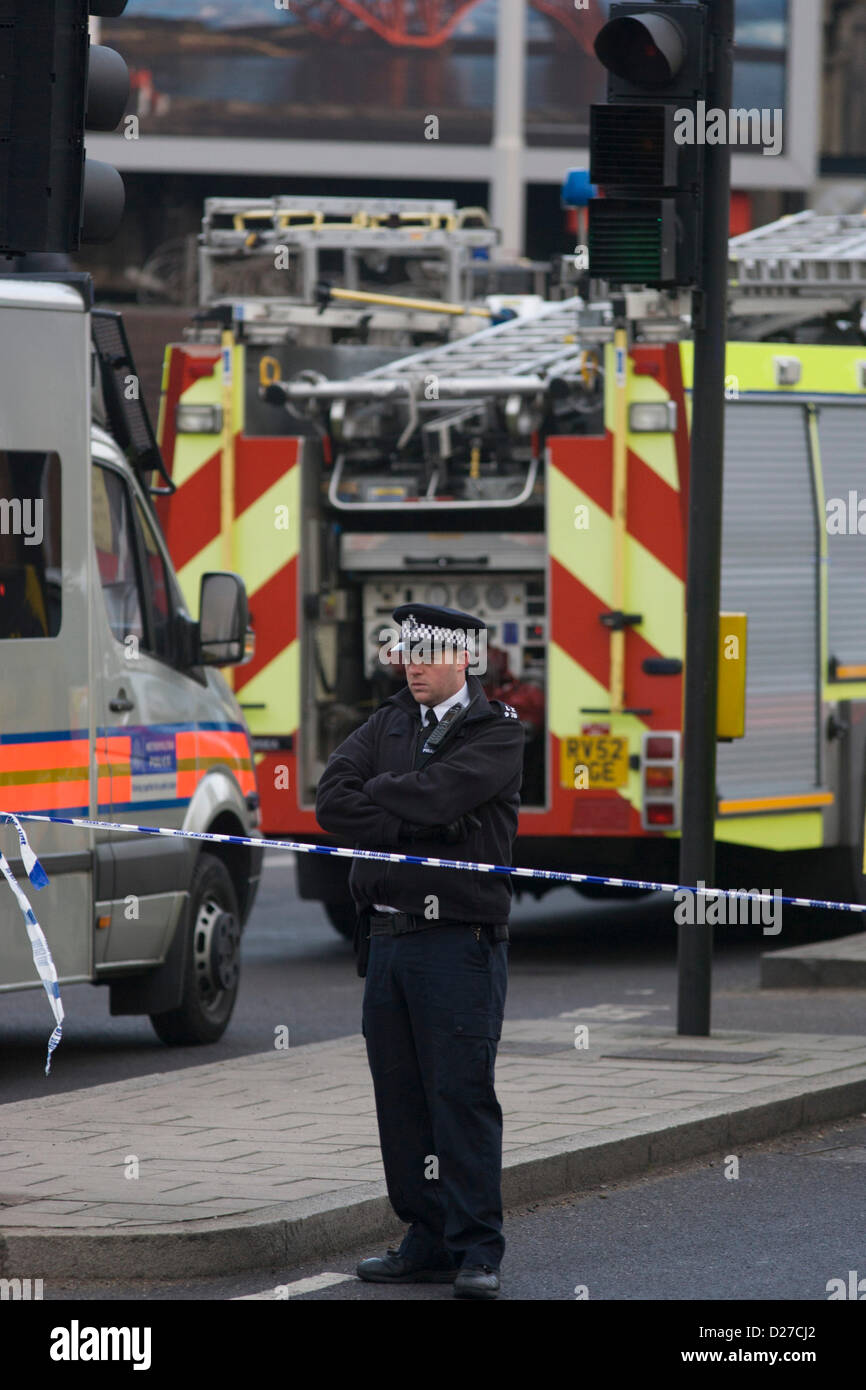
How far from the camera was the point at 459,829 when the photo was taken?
19.9 feet

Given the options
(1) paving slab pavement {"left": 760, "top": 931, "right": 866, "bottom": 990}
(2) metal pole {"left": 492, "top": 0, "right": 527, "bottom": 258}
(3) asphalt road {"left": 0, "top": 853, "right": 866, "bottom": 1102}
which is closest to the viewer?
(3) asphalt road {"left": 0, "top": 853, "right": 866, "bottom": 1102}

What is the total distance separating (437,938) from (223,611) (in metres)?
4.18

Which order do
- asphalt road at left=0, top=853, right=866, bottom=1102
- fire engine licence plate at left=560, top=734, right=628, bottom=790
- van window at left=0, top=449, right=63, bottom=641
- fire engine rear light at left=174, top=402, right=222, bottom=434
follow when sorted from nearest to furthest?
van window at left=0, top=449, right=63, bottom=641, asphalt road at left=0, top=853, right=866, bottom=1102, fire engine licence plate at left=560, top=734, right=628, bottom=790, fire engine rear light at left=174, top=402, right=222, bottom=434

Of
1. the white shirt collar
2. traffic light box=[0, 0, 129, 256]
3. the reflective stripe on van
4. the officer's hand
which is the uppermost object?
traffic light box=[0, 0, 129, 256]

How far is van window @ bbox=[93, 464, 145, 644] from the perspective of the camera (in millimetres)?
9523

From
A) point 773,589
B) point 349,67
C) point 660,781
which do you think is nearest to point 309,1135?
point 660,781

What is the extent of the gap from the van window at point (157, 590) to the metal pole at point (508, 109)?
21466mm

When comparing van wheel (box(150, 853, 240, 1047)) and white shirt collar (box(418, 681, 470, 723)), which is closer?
white shirt collar (box(418, 681, 470, 723))

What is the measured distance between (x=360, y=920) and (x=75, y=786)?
3002mm

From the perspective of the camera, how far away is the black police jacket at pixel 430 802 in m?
6.00

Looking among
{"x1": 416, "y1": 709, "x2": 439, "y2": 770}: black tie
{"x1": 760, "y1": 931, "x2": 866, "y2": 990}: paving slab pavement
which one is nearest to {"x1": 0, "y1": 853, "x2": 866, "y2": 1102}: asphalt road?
{"x1": 760, "y1": 931, "x2": 866, "y2": 990}: paving slab pavement

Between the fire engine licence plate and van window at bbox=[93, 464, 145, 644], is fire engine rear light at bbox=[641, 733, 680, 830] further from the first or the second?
van window at bbox=[93, 464, 145, 644]

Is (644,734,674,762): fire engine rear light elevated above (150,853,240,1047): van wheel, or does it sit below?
above

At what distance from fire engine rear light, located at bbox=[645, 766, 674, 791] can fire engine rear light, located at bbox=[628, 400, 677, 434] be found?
1.62 metres
